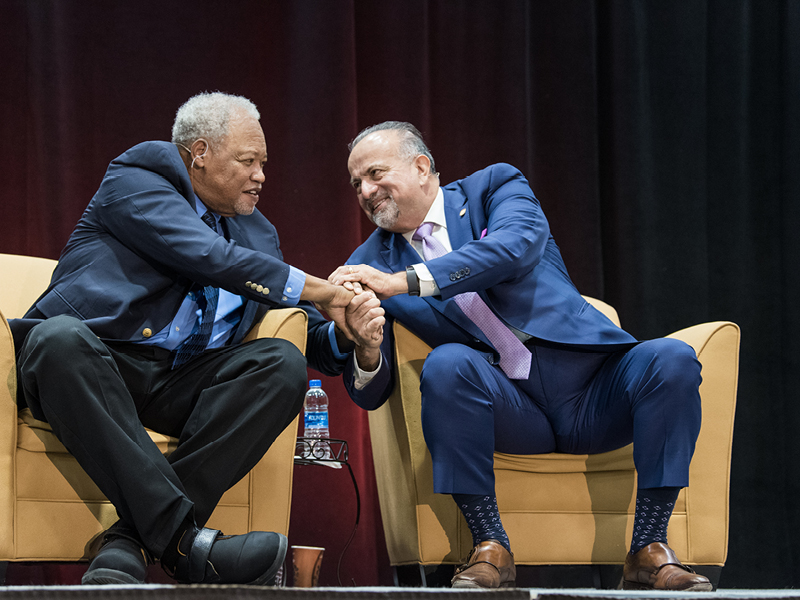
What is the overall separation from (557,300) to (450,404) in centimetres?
46

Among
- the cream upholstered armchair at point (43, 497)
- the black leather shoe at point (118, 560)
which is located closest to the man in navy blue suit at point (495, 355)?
the cream upholstered armchair at point (43, 497)

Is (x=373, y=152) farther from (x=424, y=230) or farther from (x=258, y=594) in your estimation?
(x=258, y=594)

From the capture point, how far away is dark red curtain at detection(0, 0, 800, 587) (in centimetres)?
277

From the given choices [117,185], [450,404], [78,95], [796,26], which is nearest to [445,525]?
[450,404]

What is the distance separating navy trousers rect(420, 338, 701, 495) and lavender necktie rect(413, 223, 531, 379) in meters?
0.03

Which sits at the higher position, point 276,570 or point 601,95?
point 601,95

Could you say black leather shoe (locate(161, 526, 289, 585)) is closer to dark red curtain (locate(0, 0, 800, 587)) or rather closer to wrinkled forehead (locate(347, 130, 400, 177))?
wrinkled forehead (locate(347, 130, 400, 177))

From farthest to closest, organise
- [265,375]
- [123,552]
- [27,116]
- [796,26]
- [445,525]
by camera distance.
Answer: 1. [796,26]
2. [27,116]
3. [445,525]
4. [265,375]
5. [123,552]

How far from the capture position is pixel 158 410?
173 cm

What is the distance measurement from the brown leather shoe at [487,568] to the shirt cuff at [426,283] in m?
0.59

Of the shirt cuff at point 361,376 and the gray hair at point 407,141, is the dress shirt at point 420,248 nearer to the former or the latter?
the shirt cuff at point 361,376

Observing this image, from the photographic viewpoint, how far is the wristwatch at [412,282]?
1871mm

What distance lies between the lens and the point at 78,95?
2.78m

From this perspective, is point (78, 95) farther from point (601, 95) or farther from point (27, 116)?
point (601, 95)
